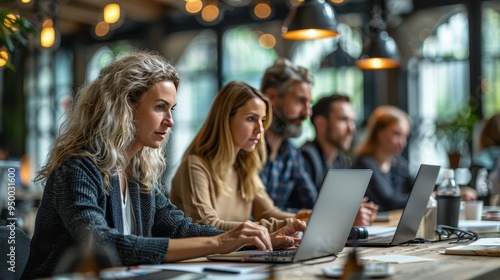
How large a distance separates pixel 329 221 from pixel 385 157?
369 centimetres

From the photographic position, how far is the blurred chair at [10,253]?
2.50 m

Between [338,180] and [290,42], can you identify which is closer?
[338,180]

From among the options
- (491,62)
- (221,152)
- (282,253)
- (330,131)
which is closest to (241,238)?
(282,253)

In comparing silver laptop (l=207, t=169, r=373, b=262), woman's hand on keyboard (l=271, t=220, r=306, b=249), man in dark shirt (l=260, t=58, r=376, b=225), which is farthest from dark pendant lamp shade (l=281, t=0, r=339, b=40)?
silver laptop (l=207, t=169, r=373, b=262)

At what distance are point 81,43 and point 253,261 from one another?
999cm

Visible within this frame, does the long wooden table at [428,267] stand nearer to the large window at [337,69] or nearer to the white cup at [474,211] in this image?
the white cup at [474,211]

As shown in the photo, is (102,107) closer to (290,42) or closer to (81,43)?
(290,42)

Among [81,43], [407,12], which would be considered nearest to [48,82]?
[81,43]

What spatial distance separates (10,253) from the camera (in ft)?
8.20

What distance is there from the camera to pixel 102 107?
7.89 ft

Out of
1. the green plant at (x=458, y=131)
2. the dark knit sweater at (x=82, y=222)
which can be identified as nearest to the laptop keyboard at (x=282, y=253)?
the dark knit sweater at (x=82, y=222)

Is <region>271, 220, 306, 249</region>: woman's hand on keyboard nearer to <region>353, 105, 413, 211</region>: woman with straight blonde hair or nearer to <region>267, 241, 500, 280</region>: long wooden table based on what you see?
<region>267, 241, 500, 280</region>: long wooden table

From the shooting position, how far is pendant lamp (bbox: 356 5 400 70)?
554cm

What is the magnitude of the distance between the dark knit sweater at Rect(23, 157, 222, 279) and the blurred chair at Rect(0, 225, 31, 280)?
0.21 m
